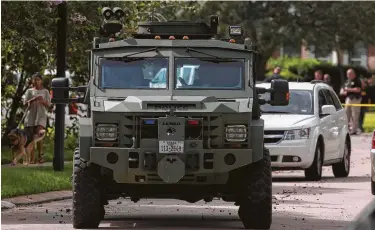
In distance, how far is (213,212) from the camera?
15.3 m

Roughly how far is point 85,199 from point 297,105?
9.90m

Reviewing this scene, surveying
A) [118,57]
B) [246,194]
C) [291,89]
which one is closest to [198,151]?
[246,194]

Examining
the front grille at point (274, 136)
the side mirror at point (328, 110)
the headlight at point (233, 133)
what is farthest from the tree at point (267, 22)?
the headlight at point (233, 133)

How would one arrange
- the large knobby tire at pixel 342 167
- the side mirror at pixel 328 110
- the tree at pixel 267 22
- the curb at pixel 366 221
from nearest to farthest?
the curb at pixel 366 221 < the side mirror at pixel 328 110 < the large knobby tire at pixel 342 167 < the tree at pixel 267 22

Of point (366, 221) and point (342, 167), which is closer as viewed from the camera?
point (366, 221)

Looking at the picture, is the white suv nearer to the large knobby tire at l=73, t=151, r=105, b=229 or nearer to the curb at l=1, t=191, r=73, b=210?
the curb at l=1, t=191, r=73, b=210

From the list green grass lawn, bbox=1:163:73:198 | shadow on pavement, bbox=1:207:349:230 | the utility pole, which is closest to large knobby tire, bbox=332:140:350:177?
green grass lawn, bbox=1:163:73:198

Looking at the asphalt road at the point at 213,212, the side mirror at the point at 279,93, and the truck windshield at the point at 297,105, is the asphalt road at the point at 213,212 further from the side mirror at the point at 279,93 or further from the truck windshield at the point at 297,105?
the truck windshield at the point at 297,105

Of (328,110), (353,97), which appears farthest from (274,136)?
(353,97)

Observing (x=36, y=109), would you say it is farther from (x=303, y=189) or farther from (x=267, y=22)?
(x=267, y=22)

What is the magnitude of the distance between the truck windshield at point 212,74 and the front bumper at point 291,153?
7.29m

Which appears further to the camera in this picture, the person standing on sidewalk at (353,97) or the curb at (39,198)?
the person standing on sidewalk at (353,97)

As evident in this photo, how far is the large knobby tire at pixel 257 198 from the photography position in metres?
12.8

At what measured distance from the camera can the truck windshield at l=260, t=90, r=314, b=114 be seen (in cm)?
2200
